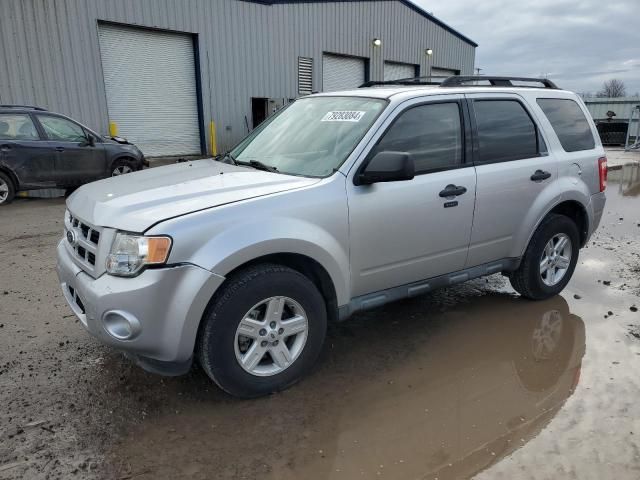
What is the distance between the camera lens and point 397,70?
2280 centimetres

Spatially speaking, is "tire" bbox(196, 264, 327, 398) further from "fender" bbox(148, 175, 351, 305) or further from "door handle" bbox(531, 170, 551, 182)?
"door handle" bbox(531, 170, 551, 182)

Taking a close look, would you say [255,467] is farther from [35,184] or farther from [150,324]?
[35,184]

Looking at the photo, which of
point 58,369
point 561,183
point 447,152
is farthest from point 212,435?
point 561,183

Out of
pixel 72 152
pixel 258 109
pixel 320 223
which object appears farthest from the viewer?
pixel 258 109

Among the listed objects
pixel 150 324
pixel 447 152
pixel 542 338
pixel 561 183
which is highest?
pixel 447 152

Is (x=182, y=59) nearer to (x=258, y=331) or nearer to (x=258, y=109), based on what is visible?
(x=258, y=109)

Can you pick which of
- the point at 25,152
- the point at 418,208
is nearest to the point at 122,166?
the point at 25,152

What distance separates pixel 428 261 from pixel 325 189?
1.08 metres

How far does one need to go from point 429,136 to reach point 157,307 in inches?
90.0

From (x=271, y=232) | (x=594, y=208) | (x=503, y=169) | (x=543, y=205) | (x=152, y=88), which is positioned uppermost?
(x=152, y=88)

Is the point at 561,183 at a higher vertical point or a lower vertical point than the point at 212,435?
higher

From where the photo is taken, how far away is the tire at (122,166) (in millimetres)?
10523

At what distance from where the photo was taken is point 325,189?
3150mm

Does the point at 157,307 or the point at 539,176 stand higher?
the point at 539,176
